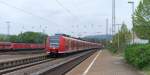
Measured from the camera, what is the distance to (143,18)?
63.6m

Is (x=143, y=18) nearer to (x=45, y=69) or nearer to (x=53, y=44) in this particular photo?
(x=53, y=44)

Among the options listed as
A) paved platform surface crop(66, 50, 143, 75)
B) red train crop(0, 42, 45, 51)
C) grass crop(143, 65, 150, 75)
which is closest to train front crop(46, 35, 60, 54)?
paved platform surface crop(66, 50, 143, 75)

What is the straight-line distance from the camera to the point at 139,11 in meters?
63.4

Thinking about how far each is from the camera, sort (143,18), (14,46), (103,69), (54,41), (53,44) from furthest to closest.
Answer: (14,46), (143,18), (54,41), (53,44), (103,69)

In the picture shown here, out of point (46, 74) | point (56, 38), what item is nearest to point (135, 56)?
point (46, 74)

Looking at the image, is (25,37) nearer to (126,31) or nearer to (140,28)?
(126,31)

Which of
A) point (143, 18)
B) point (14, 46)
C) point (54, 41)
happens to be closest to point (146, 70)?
point (54, 41)

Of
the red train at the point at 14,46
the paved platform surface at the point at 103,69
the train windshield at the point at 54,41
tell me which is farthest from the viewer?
the red train at the point at 14,46

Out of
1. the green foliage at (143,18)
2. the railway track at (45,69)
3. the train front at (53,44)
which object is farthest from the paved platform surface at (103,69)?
the green foliage at (143,18)

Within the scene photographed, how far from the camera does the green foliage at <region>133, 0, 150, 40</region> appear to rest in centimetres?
6272

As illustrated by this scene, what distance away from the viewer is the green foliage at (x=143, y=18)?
2469 inches

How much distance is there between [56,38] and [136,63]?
2722cm

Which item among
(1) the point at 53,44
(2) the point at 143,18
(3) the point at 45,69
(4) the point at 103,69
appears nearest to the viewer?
(3) the point at 45,69

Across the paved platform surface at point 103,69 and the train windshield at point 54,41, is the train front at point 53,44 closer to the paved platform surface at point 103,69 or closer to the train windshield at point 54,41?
the train windshield at point 54,41
